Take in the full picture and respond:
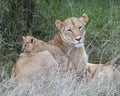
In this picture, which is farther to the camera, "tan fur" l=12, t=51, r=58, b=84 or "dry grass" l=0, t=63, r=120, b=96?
"tan fur" l=12, t=51, r=58, b=84

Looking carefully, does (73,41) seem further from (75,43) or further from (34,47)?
(34,47)

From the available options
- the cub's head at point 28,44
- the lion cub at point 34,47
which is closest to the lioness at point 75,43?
the lion cub at point 34,47

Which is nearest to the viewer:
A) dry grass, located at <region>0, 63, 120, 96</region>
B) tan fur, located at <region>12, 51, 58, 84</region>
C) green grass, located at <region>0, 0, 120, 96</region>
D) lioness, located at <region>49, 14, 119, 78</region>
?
dry grass, located at <region>0, 63, 120, 96</region>

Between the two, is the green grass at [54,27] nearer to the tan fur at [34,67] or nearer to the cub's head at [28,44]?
the tan fur at [34,67]

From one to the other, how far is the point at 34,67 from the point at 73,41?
0.86m

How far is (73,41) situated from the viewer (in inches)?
333

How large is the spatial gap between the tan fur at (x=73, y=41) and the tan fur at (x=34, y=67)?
18.0 inches

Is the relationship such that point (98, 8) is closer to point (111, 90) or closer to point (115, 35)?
point (115, 35)

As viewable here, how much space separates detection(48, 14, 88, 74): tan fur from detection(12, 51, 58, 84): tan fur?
457mm

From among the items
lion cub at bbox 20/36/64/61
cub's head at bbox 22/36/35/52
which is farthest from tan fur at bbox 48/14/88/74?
cub's head at bbox 22/36/35/52

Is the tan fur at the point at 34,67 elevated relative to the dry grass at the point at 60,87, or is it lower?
elevated

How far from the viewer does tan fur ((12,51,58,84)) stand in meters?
7.73

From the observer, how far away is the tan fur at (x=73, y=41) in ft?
27.6

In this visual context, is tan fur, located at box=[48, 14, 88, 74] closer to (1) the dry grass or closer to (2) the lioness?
(2) the lioness
